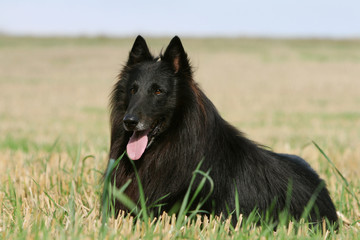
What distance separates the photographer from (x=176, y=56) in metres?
3.93

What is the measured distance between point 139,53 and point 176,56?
391 millimetres

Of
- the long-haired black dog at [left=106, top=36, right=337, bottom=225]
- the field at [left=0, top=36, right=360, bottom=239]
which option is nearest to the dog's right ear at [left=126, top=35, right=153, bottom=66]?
the long-haired black dog at [left=106, top=36, right=337, bottom=225]

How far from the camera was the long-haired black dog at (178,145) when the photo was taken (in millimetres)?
3773

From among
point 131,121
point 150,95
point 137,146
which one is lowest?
point 137,146

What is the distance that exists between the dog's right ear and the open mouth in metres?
0.67

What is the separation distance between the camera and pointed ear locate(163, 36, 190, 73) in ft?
12.7

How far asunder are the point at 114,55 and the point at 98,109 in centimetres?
3033

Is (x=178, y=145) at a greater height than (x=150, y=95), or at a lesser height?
lesser

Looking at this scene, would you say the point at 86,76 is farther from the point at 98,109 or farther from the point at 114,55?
the point at 98,109

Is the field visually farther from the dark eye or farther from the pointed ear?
the dark eye

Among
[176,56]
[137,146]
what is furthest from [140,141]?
[176,56]

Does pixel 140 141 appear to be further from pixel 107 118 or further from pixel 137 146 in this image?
pixel 107 118

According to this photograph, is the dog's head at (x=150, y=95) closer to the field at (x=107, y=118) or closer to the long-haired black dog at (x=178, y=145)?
the long-haired black dog at (x=178, y=145)

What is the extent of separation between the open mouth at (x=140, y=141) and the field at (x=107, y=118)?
402mm
